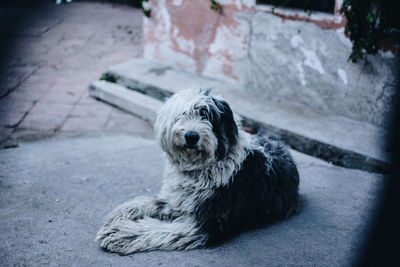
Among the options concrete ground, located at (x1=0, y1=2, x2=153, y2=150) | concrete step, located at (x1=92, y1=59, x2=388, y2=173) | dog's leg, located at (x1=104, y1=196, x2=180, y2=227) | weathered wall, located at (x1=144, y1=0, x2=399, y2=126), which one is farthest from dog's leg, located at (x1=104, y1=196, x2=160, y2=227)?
weathered wall, located at (x1=144, y1=0, x2=399, y2=126)

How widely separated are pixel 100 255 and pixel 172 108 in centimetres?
108

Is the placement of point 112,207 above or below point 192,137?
below

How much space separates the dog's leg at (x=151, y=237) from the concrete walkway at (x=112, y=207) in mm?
54

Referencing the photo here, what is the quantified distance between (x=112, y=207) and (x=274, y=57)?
9.76ft

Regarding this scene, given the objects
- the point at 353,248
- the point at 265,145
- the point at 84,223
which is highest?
the point at 265,145

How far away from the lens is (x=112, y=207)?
9.41 ft

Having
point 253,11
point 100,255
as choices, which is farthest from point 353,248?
point 253,11

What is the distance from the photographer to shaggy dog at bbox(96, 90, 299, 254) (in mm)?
2309

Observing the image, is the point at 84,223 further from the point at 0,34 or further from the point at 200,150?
the point at 0,34

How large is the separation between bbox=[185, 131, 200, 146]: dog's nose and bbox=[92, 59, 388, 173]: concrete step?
5.14 feet

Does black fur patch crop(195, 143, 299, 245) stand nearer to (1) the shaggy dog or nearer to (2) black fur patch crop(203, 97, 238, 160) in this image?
(1) the shaggy dog

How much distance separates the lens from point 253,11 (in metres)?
4.71

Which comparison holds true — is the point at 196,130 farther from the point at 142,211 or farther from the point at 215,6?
the point at 215,6

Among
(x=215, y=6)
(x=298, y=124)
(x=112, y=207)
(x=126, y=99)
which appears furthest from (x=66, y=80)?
(x=298, y=124)
